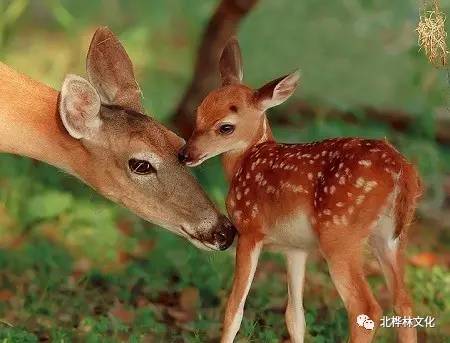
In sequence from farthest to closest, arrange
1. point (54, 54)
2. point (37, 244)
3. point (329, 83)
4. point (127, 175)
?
1. point (329, 83)
2. point (54, 54)
3. point (37, 244)
4. point (127, 175)

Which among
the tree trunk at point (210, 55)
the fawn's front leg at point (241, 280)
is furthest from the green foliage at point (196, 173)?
the fawn's front leg at point (241, 280)

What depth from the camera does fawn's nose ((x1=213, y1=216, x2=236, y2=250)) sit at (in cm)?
423

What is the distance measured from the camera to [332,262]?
156 inches

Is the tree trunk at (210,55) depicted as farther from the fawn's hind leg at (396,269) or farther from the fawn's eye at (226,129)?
the fawn's hind leg at (396,269)

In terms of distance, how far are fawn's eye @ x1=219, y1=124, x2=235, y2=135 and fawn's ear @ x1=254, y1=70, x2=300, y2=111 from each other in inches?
4.8

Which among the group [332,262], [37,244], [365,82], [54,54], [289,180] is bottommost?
[332,262]

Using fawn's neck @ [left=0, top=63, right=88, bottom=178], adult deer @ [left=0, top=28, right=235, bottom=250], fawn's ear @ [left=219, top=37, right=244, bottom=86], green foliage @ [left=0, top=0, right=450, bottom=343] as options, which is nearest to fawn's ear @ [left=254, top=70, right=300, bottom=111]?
fawn's ear @ [left=219, top=37, right=244, bottom=86]

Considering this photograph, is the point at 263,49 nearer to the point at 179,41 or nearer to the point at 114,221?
the point at 179,41

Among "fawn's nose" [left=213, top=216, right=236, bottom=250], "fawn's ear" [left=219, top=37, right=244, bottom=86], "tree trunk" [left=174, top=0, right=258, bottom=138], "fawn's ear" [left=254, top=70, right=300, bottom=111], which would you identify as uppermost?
"tree trunk" [left=174, top=0, right=258, bottom=138]

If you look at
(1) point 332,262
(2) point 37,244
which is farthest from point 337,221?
(2) point 37,244

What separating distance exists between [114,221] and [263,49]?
1540mm

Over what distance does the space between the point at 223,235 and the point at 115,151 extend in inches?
19.7

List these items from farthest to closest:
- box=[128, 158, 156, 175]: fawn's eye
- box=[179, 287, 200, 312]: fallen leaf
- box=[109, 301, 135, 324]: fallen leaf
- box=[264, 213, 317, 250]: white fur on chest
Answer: box=[179, 287, 200, 312]: fallen leaf
box=[109, 301, 135, 324]: fallen leaf
box=[128, 158, 156, 175]: fawn's eye
box=[264, 213, 317, 250]: white fur on chest

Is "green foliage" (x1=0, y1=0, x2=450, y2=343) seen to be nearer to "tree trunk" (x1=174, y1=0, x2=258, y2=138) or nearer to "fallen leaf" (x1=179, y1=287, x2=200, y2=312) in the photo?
"fallen leaf" (x1=179, y1=287, x2=200, y2=312)
